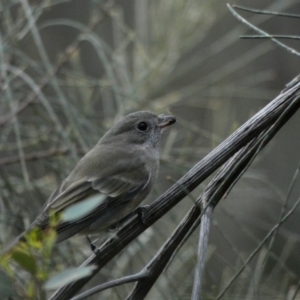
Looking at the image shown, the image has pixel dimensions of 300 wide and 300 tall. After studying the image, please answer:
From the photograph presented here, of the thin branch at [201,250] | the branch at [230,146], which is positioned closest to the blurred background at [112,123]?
the branch at [230,146]

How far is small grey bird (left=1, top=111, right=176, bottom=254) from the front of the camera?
2.76 metres

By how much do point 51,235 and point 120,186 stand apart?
1.79 meters

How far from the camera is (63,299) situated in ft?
6.19

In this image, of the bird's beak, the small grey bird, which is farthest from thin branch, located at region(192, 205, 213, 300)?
the bird's beak

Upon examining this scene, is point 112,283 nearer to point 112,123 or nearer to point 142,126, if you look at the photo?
point 142,126

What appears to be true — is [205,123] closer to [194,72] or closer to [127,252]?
[194,72]

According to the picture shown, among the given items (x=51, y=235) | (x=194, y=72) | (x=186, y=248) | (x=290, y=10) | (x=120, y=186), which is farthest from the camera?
(x=194, y=72)

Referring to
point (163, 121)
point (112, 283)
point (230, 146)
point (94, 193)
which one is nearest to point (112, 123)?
point (163, 121)

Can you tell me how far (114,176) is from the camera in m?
3.11

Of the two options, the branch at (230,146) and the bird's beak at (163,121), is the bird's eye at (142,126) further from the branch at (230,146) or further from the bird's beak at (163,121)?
the branch at (230,146)

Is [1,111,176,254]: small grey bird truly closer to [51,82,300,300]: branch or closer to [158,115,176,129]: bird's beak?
[158,115,176,129]: bird's beak

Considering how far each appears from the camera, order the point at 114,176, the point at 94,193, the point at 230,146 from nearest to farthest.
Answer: the point at 230,146 → the point at 94,193 → the point at 114,176

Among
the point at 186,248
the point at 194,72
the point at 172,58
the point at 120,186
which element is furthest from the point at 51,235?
the point at 194,72

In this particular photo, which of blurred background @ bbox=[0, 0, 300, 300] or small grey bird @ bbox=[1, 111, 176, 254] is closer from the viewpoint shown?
small grey bird @ bbox=[1, 111, 176, 254]
